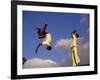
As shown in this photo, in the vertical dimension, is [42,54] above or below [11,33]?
below

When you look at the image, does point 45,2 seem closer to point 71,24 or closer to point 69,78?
point 71,24

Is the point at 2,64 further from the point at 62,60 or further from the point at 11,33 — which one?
the point at 62,60

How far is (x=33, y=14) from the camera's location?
1.85 meters

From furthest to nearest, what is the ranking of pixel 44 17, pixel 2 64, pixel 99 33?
pixel 99 33
pixel 44 17
pixel 2 64

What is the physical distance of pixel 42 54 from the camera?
1870 mm

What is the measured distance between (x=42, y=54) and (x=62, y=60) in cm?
19

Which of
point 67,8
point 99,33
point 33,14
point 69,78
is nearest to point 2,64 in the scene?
point 33,14

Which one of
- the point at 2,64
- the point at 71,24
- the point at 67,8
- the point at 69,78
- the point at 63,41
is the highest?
the point at 67,8

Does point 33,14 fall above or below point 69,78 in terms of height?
above

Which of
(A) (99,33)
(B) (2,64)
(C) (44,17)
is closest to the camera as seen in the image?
(B) (2,64)

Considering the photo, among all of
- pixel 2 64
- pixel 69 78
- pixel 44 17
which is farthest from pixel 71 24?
pixel 2 64

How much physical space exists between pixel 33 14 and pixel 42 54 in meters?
0.33

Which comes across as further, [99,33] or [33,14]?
[99,33]

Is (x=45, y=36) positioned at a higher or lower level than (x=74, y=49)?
higher
